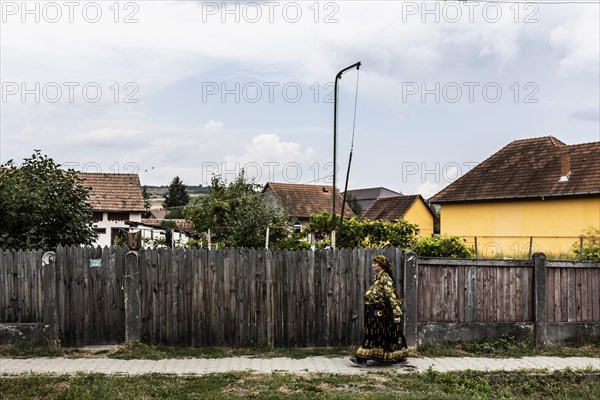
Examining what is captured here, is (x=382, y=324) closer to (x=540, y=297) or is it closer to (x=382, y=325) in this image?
(x=382, y=325)

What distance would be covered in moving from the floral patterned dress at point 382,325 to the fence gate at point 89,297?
412 cm

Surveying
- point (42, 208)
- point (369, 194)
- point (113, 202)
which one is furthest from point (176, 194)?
point (42, 208)

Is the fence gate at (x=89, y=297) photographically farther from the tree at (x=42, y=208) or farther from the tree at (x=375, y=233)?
the tree at (x=375, y=233)

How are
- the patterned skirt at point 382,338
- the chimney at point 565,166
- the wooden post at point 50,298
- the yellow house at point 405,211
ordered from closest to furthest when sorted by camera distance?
1. the patterned skirt at point 382,338
2. the wooden post at point 50,298
3. the chimney at point 565,166
4. the yellow house at point 405,211

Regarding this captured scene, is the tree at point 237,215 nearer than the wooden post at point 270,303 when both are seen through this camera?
No

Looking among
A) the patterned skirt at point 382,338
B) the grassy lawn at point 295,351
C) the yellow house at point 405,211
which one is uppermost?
the yellow house at point 405,211

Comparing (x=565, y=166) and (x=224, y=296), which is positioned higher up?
(x=565, y=166)

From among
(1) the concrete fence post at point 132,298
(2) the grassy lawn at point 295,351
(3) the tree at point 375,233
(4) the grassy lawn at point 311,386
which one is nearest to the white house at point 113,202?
(3) the tree at point 375,233

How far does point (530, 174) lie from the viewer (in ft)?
97.3

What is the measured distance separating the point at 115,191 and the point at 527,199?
78.5 feet

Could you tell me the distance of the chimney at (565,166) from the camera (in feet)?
91.2

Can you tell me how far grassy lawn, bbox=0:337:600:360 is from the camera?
1093 centimetres

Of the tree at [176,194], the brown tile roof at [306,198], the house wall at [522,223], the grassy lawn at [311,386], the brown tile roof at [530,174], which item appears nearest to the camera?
the grassy lawn at [311,386]

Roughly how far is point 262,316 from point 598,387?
5273 millimetres
